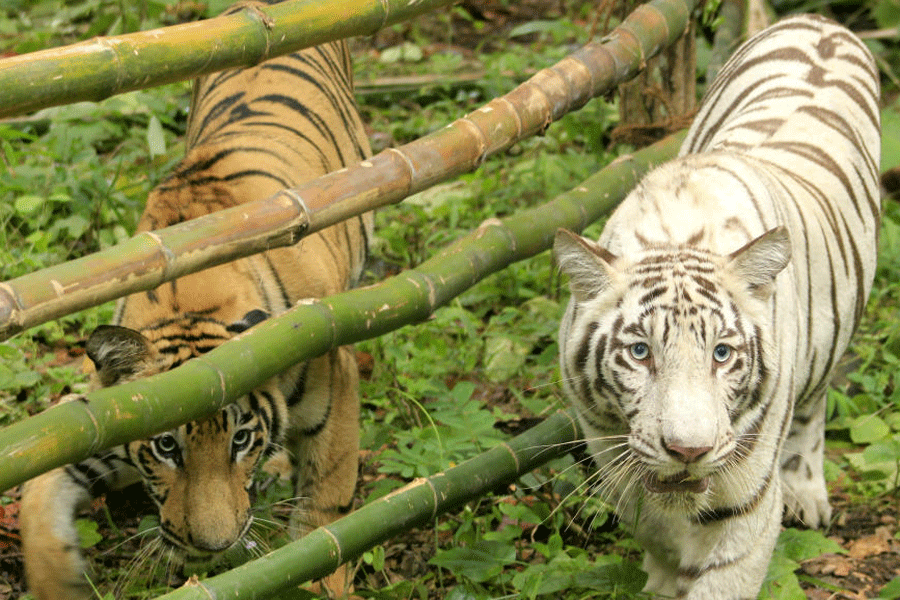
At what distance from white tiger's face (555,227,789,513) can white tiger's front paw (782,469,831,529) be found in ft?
3.90

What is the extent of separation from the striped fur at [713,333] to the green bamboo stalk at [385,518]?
1.13ft

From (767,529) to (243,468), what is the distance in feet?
4.76

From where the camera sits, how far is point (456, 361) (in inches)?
183

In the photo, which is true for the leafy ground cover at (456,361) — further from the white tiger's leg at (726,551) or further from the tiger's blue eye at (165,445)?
the tiger's blue eye at (165,445)

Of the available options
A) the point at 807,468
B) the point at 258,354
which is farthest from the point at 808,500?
the point at 258,354

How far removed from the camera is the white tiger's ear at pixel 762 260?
8.57ft

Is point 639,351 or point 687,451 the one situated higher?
Result: point 639,351

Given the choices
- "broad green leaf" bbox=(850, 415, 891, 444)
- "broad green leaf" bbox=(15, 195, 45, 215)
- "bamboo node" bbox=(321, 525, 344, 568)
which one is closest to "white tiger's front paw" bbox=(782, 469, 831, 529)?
"broad green leaf" bbox=(850, 415, 891, 444)

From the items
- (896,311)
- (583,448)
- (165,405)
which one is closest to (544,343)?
(583,448)

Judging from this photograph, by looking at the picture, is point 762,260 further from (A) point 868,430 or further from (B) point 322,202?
(A) point 868,430

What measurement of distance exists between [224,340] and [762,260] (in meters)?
1.50

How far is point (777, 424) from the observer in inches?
112

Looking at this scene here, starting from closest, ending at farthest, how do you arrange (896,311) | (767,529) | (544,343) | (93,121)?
(767,529)
(544,343)
(896,311)
(93,121)

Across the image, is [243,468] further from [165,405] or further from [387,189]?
[387,189]
